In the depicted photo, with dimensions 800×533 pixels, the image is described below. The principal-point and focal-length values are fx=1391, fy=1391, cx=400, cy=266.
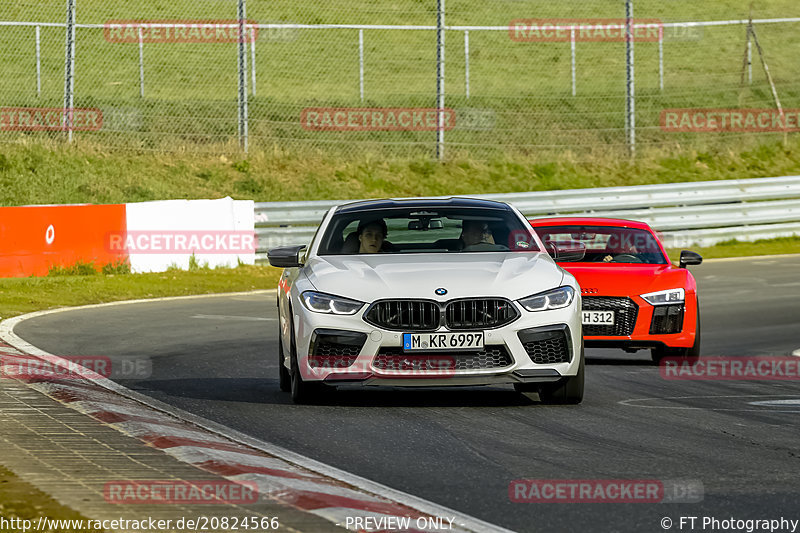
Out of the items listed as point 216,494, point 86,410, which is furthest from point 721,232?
point 216,494

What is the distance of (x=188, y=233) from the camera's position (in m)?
22.5

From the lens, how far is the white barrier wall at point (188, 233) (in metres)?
21.9

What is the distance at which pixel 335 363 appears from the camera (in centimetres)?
923

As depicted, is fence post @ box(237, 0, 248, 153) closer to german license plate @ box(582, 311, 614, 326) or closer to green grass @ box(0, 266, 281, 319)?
green grass @ box(0, 266, 281, 319)

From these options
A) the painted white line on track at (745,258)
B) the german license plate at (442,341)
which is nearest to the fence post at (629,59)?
the painted white line on track at (745,258)

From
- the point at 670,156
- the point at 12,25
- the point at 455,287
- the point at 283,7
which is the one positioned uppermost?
the point at 283,7

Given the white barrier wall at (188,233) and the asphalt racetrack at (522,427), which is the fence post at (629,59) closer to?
the white barrier wall at (188,233)

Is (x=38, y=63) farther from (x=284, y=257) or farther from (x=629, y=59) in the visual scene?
(x=284, y=257)

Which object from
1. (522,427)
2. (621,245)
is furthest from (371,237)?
(621,245)

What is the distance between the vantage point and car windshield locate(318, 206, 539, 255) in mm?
10273

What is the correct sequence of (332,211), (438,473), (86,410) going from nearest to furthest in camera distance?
1. (438,473)
2. (86,410)
3. (332,211)

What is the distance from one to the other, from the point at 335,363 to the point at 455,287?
0.95m

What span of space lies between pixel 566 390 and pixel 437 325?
45.1 inches

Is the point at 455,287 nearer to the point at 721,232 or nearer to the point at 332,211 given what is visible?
the point at 332,211
